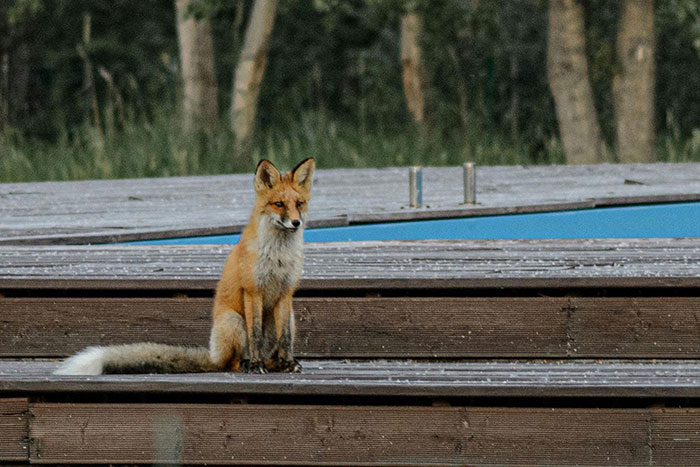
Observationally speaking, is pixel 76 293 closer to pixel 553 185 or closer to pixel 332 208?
pixel 332 208

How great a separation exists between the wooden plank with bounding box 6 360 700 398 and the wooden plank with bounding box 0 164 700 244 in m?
1.62

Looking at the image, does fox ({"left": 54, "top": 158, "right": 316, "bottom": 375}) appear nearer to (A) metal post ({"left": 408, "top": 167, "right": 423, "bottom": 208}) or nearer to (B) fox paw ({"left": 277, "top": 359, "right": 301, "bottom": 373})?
(B) fox paw ({"left": 277, "top": 359, "right": 301, "bottom": 373})

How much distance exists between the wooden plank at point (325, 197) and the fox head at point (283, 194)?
5.63 feet

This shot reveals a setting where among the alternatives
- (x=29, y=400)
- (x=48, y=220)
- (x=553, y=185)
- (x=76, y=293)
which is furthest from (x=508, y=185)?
(x=29, y=400)

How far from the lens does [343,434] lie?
2867mm

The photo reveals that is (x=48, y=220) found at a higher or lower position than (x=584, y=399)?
higher

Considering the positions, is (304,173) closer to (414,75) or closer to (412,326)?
(412,326)

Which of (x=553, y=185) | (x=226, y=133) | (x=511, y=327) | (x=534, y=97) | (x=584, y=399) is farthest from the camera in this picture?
(x=534, y=97)

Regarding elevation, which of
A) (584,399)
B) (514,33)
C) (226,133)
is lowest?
(584,399)

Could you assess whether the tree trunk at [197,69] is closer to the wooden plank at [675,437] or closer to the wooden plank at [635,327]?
the wooden plank at [635,327]

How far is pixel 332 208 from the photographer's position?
546cm

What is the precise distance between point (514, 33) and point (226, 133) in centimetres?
875

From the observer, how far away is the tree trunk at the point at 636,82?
9.92m

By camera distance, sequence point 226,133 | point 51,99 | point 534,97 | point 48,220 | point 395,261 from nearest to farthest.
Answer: point 395,261 < point 48,220 < point 226,133 < point 534,97 < point 51,99
